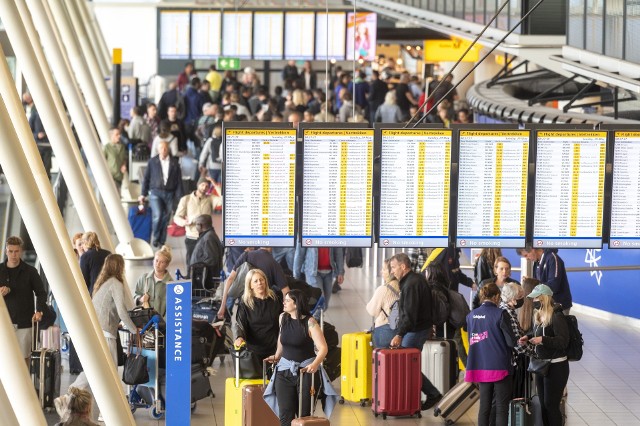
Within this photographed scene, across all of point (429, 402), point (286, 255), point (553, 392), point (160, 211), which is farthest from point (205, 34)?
point (553, 392)

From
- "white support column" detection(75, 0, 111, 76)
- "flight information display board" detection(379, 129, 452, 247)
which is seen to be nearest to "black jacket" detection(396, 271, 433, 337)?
"flight information display board" detection(379, 129, 452, 247)

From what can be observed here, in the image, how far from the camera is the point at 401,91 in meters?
33.2

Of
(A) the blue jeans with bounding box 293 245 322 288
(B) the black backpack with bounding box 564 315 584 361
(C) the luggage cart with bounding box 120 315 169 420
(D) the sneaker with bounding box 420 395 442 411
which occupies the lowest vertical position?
(D) the sneaker with bounding box 420 395 442 411

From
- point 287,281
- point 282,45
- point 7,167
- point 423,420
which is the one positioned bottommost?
point 423,420

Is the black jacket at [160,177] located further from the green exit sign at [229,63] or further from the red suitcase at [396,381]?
the green exit sign at [229,63]

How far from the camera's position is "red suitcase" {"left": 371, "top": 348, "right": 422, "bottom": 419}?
43.3 ft

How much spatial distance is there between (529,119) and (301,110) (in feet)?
32.6

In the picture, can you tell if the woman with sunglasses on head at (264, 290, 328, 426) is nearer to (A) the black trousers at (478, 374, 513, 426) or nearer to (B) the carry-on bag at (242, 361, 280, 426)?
(B) the carry-on bag at (242, 361, 280, 426)

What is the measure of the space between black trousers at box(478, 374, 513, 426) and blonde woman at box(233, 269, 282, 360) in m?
1.85

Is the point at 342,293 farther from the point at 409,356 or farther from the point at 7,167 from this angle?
the point at 7,167

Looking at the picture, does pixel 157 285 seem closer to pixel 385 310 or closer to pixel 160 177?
pixel 385 310

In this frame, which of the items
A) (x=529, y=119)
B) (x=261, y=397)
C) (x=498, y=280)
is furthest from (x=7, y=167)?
(x=529, y=119)

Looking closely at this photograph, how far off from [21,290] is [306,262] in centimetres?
485

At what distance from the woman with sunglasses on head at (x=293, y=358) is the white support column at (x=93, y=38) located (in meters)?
25.1
